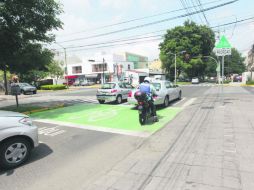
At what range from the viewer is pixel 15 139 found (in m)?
4.66

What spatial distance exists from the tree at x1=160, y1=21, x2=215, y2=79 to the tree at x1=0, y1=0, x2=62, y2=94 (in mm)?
41677

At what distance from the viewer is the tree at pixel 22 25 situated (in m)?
10.5

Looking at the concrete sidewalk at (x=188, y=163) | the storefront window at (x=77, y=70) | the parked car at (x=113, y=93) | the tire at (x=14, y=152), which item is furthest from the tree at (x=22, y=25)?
the storefront window at (x=77, y=70)

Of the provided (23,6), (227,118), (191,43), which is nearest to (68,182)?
(227,118)

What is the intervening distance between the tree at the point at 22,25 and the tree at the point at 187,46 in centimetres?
4168

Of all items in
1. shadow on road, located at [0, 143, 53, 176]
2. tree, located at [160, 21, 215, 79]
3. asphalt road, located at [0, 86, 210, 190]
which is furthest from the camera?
tree, located at [160, 21, 215, 79]

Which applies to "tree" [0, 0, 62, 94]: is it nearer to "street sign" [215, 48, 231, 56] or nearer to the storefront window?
"street sign" [215, 48, 231, 56]

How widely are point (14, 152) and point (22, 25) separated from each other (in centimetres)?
861

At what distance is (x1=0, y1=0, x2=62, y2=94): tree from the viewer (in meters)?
10.5

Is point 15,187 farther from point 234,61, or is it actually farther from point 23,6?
point 234,61

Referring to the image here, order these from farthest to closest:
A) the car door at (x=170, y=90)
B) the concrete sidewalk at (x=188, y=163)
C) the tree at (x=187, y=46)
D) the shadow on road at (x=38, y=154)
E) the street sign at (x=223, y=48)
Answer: the tree at (x=187, y=46) → the car door at (x=170, y=90) → the street sign at (x=223, y=48) → the shadow on road at (x=38, y=154) → the concrete sidewalk at (x=188, y=163)

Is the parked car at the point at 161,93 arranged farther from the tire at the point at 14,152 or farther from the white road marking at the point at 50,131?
the tire at the point at 14,152

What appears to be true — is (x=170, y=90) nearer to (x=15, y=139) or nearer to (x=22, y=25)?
(x=22, y=25)

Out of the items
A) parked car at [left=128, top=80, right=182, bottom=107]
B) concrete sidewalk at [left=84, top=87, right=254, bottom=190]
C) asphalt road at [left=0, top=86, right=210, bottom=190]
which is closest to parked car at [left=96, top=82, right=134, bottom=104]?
parked car at [left=128, top=80, right=182, bottom=107]
